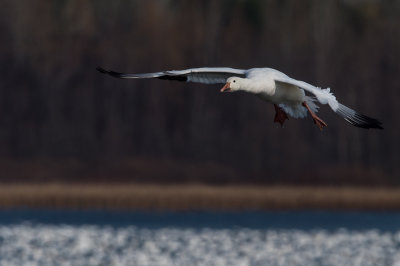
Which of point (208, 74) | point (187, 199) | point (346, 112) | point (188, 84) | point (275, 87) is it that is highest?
point (188, 84)

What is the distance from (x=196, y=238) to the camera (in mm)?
23953

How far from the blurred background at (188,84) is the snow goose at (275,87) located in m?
24.8

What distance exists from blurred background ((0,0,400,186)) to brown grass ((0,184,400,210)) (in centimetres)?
745

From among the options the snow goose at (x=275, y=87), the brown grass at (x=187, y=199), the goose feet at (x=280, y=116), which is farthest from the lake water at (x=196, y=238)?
the snow goose at (x=275, y=87)

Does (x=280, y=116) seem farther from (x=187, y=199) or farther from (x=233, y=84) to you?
(x=187, y=199)

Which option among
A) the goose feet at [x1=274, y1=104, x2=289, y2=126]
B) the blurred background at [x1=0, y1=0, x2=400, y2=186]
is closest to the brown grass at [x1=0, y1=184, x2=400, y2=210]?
the blurred background at [x1=0, y1=0, x2=400, y2=186]

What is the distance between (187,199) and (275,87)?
16.2 metres

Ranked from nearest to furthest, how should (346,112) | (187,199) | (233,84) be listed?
(346,112) → (233,84) → (187,199)

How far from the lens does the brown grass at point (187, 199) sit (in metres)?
25.2

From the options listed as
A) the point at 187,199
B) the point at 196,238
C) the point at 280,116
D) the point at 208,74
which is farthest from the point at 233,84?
the point at 187,199

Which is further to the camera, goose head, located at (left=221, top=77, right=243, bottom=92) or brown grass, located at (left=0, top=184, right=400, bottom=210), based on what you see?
brown grass, located at (left=0, top=184, right=400, bottom=210)

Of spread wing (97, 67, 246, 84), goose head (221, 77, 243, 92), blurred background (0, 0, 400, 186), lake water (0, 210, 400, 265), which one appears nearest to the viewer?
goose head (221, 77, 243, 92)

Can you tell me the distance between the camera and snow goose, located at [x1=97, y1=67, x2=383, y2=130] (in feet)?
30.6

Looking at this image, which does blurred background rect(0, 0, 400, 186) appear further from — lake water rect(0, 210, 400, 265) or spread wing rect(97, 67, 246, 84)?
spread wing rect(97, 67, 246, 84)
